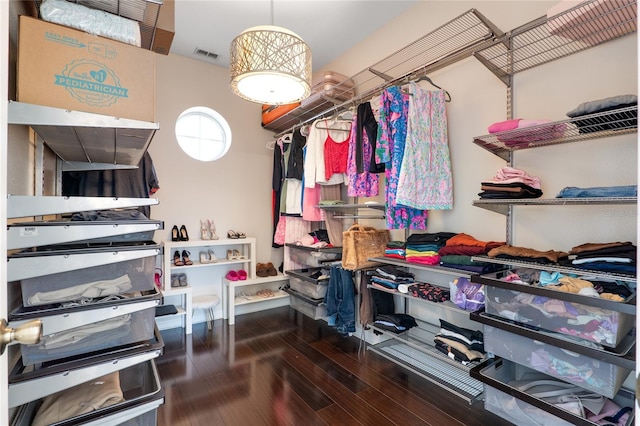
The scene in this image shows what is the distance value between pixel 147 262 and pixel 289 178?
7.59 ft

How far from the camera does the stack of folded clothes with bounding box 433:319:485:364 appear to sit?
5.93 feet

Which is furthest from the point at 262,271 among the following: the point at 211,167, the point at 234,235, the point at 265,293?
the point at 211,167

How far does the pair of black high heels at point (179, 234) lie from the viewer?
3.23m

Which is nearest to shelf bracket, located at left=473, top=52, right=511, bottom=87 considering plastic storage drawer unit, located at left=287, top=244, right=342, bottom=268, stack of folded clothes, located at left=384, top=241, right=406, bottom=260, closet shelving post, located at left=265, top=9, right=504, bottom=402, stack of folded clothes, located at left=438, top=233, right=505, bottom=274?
closet shelving post, located at left=265, top=9, right=504, bottom=402

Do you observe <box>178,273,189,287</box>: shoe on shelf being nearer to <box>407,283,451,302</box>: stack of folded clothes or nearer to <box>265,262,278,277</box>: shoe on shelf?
<box>265,262,278,277</box>: shoe on shelf

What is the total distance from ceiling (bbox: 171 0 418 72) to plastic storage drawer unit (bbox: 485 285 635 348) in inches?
98.8

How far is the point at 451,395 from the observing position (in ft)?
6.40

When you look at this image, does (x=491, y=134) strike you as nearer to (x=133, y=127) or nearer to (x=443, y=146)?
→ (x=443, y=146)

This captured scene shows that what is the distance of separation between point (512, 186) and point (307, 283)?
2246 mm

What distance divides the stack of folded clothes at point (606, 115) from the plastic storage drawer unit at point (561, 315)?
0.80 m

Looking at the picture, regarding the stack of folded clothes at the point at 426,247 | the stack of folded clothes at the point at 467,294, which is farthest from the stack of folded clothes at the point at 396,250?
the stack of folded clothes at the point at 467,294

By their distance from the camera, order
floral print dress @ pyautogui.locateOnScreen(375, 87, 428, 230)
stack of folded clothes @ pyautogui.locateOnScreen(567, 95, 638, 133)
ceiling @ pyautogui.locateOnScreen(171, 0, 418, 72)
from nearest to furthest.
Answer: stack of folded clothes @ pyautogui.locateOnScreen(567, 95, 638, 133) → floral print dress @ pyautogui.locateOnScreen(375, 87, 428, 230) → ceiling @ pyautogui.locateOnScreen(171, 0, 418, 72)

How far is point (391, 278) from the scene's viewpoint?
237 centimetres

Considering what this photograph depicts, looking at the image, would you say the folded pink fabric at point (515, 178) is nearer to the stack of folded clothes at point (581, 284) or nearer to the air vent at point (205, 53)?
the stack of folded clothes at point (581, 284)
